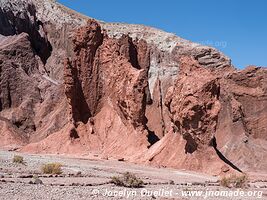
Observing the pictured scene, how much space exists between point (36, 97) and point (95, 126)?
2109 cm

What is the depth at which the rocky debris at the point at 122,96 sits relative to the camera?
154 ft

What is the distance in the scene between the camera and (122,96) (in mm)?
58312

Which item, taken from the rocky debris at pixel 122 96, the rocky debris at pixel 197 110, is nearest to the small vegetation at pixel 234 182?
the rocky debris at pixel 122 96

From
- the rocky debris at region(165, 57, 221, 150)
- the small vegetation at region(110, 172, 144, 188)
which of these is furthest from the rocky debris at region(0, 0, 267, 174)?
the small vegetation at region(110, 172, 144, 188)

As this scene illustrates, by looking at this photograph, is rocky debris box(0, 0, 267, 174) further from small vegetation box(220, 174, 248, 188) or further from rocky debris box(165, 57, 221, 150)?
small vegetation box(220, 174, 248, 188)

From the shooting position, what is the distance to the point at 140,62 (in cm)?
7744

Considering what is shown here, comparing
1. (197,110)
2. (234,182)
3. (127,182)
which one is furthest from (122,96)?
(127,182)

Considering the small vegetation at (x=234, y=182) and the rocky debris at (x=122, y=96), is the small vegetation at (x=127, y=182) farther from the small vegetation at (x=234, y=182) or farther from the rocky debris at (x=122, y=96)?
the rocky debris at (x=122, y=96)

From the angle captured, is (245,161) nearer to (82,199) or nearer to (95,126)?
(95,126)

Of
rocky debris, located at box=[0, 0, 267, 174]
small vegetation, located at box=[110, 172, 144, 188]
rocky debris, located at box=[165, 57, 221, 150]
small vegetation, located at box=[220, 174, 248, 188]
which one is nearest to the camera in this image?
small vegetation, located at box=[110, 172, 144, 188]

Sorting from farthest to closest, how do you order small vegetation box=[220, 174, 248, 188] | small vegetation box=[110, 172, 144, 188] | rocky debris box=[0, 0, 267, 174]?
rocky debris box=[0, 0, 267, 174], small vegetation box=[220, 174, 248, 188], small vegetation box=[110, 172, 144, 188]

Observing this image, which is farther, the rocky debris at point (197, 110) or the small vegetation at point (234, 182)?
the rocky debris at point (197, 110)

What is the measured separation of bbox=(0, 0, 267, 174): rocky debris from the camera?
1852 inches

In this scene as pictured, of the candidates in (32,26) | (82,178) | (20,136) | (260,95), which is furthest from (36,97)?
(82,178)
